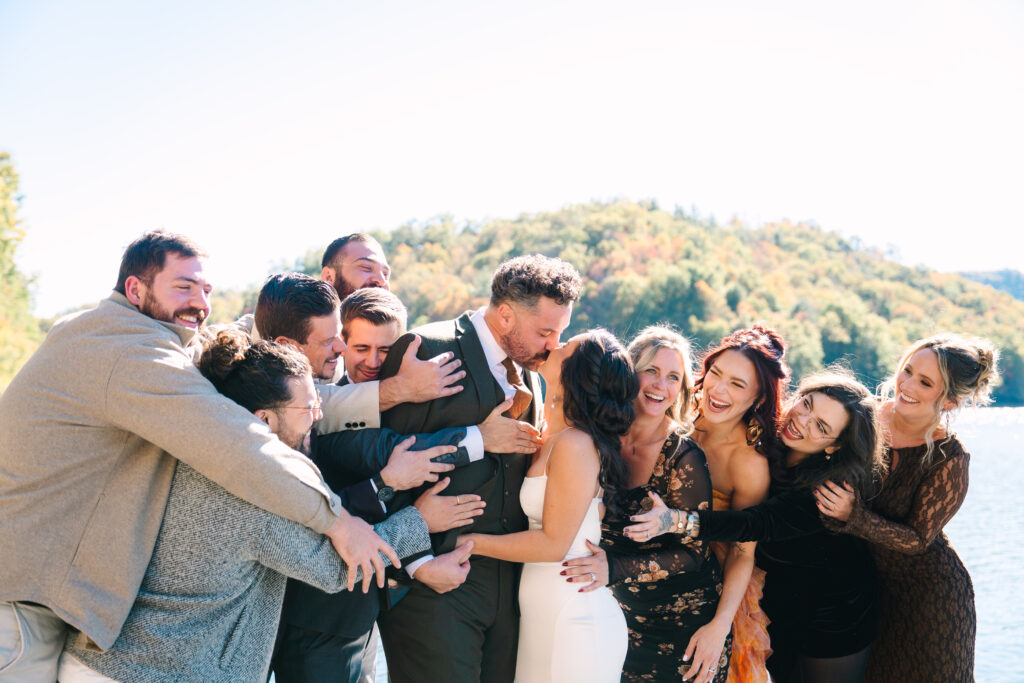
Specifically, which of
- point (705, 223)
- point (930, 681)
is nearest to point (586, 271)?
point (705, 223)

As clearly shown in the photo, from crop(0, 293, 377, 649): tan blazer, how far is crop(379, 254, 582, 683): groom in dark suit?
77cm

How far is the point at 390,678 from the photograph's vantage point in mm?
3107

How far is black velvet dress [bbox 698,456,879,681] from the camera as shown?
3566 mm

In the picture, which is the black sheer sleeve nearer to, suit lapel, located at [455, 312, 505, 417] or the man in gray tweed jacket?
suit lapel, located at [455, 312, 505, 417]

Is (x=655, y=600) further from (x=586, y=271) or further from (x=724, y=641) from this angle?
(x=586, y=271)

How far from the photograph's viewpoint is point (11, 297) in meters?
31.4

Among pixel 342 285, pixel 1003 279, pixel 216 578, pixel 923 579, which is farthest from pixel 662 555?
pixel 1003 279

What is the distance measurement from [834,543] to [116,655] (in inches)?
123

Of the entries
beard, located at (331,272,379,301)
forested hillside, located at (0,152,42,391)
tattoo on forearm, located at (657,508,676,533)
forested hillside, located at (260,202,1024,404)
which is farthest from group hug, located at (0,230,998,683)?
forested hillside, located at (260,202,1024,404)

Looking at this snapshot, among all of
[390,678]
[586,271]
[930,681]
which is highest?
[390,678]

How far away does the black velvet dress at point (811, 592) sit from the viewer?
140 inches

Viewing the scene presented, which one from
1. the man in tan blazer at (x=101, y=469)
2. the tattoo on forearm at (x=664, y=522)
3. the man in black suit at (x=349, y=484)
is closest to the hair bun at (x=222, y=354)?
the man in tan blazer at (x=101, y=469)

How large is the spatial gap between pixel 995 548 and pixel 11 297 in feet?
117

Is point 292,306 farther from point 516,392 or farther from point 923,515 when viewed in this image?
point 923,515
